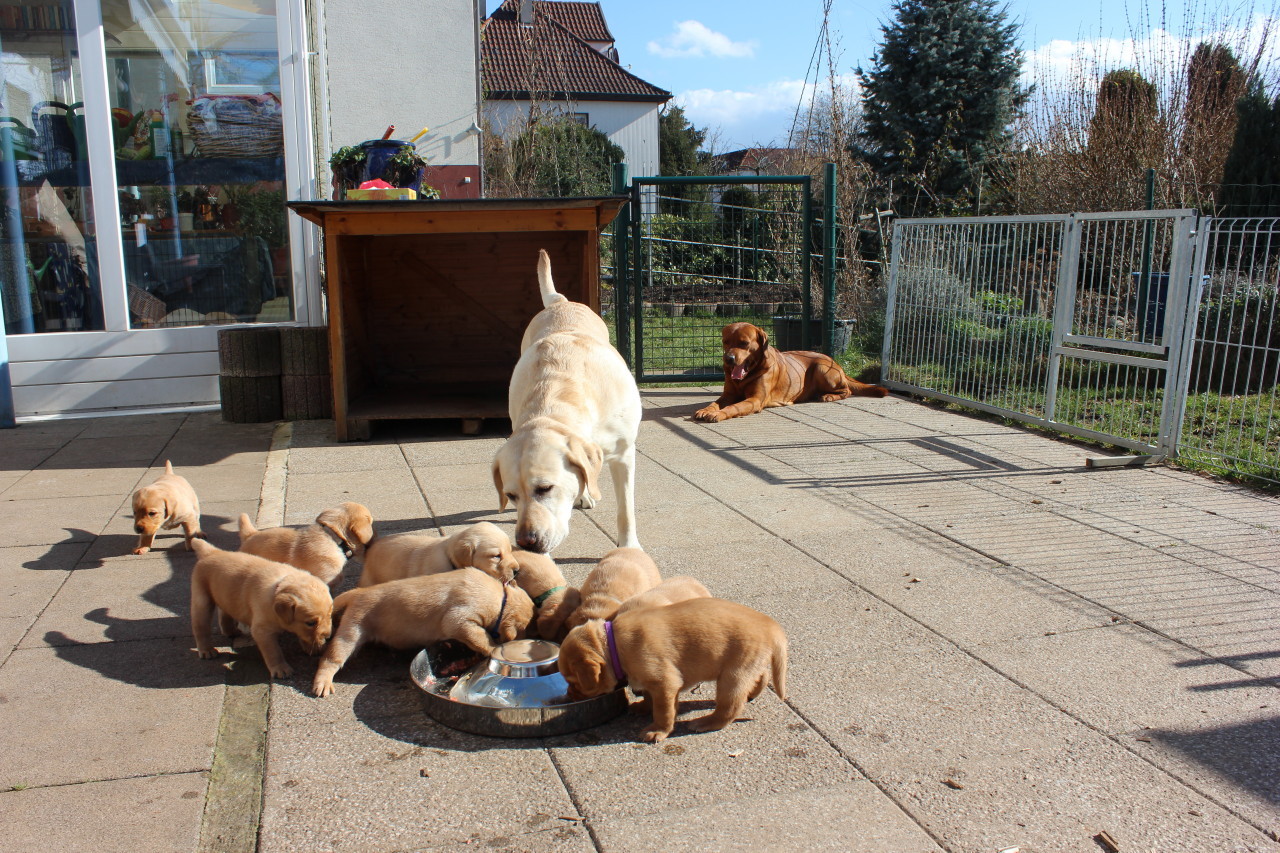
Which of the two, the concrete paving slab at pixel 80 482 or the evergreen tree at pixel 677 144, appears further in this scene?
the evergreen tree at pixel 677 144

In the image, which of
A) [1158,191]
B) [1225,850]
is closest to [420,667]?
[1225,850]

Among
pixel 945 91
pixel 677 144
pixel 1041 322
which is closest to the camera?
pixel 1041 322

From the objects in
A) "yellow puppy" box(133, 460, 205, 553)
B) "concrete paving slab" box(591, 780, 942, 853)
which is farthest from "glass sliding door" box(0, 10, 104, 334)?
"concrete paving slab" box(591, 780, 942, 853)

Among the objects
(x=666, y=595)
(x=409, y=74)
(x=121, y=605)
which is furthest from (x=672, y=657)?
(x=409, y=74)

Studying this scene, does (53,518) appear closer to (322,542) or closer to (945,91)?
(322,542)

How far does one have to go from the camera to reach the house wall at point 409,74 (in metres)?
12.3

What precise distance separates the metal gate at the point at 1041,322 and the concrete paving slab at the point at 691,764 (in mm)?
5257

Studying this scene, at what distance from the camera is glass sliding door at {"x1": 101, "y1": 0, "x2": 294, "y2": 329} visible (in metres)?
9.26

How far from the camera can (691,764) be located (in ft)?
9.72

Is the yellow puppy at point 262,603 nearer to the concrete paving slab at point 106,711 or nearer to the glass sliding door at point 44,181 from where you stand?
the concrete paving slab at point 106,711

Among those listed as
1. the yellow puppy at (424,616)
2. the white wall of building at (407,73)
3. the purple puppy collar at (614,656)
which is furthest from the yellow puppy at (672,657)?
the white wall of building at (407,73)

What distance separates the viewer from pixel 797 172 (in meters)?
18.1

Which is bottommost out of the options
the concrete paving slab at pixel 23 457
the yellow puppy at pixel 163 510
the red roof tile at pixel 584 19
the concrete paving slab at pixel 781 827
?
the concrete paving slab at pixel 23 457

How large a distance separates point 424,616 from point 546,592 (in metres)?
0.55
